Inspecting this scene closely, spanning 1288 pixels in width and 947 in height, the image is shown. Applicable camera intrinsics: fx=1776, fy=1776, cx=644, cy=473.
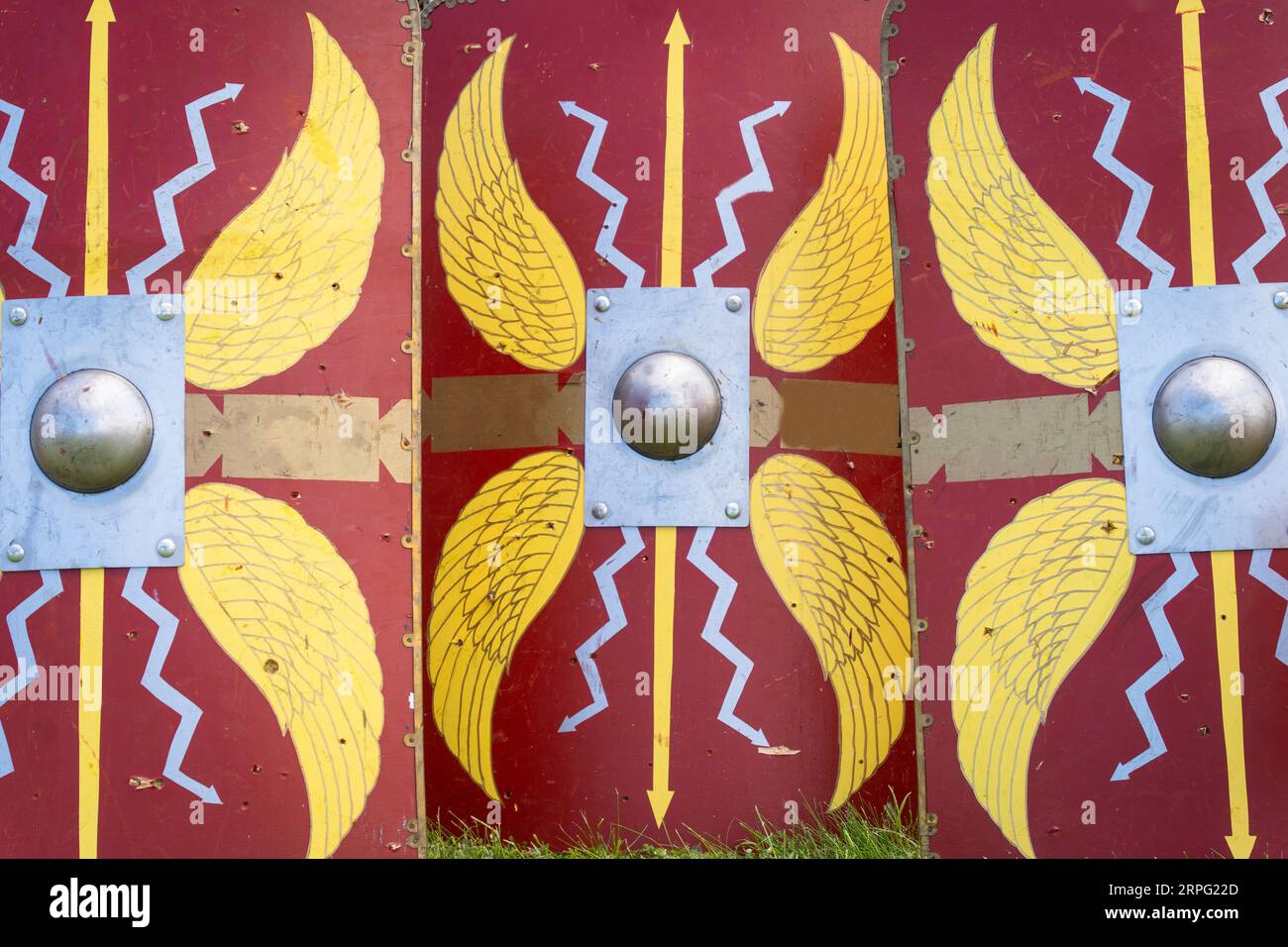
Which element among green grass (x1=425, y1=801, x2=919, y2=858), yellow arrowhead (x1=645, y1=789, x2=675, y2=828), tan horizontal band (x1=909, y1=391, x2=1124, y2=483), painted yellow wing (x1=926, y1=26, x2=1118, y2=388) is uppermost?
painted yellow wing (x1=926, y1=26, x2=1118, y2=388)

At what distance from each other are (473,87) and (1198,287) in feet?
5.36

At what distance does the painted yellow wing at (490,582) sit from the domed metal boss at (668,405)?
0.17 meters

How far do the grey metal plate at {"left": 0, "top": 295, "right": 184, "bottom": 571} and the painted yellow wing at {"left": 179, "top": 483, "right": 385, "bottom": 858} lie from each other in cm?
8

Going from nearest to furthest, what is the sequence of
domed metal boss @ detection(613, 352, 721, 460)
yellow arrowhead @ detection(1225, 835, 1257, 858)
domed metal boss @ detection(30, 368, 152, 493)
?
1. yellow arrowhead @ detection(1225, 835, 1257, 858)
2. domed metal boss @ detection(30, 368, 152, 493)
3. domed metal boss @ detection(613, 352, 721, 460)

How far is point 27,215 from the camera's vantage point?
363 centimetres

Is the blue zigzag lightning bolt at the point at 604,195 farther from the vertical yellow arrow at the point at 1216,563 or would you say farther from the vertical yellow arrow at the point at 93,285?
the vertical yellow arrow at the point at 1216,563

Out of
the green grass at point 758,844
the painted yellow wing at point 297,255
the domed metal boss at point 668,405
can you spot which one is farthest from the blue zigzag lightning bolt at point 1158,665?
the painted yellow wing at point 297,255

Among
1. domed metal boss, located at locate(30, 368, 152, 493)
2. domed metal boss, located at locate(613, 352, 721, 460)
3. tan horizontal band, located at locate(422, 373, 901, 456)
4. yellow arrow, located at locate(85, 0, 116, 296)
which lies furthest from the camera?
tan horizontal band, located at locate(422, 373, 901, 456)

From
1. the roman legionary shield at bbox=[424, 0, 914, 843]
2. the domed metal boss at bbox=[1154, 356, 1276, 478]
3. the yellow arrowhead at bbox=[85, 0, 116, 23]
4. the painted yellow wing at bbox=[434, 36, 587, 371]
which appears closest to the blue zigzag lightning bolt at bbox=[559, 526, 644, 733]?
the roman legionary shield at bbox=[424, 0, 914, 843]

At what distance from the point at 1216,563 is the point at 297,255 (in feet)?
6.32

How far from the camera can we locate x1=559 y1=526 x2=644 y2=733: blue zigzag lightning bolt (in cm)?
377

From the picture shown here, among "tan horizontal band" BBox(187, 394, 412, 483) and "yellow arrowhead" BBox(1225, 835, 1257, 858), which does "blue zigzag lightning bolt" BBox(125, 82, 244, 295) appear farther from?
"yellow arrowhead" BBox(1225, 835, 1257, 858)

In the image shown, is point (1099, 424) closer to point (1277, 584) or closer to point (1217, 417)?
point (1217, 417)

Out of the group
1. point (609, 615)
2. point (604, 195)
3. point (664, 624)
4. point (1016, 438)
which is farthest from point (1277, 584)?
point (604, 195)
